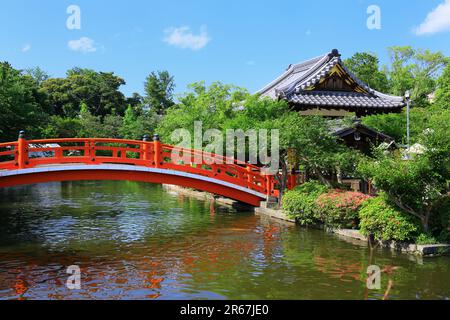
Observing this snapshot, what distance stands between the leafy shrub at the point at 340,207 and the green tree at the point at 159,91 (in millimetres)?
55198

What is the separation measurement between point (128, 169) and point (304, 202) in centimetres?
611

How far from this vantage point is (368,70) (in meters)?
45.3

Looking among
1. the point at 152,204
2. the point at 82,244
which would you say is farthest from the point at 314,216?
the point at 152,204

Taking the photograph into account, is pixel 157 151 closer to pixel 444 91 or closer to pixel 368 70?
pixel 444 91

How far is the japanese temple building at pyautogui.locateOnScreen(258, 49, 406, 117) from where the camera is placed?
20.5 metres

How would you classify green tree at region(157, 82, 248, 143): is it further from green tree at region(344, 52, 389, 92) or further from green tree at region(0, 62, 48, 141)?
green tree at region(344, 52, 389, 92)

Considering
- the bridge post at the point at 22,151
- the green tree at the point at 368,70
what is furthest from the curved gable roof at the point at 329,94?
the green tree at the point at 368,70

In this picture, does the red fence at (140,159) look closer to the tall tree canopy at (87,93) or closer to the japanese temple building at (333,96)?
the japanese temple building at (333,96)

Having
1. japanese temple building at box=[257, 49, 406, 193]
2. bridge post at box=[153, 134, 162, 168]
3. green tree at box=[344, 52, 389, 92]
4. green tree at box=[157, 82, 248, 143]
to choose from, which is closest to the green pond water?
bridge post at box=[153, 134, 162, 168]

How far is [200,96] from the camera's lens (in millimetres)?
30656

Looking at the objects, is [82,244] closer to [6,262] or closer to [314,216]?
[6,262]

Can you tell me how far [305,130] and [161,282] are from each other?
8.05 meters
